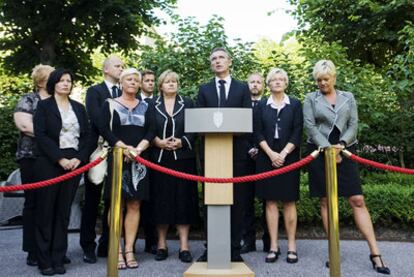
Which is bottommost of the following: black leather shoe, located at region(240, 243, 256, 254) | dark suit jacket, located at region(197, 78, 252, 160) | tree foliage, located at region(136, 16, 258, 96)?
black leather shoe, located at region(240, 243, 256, 254)

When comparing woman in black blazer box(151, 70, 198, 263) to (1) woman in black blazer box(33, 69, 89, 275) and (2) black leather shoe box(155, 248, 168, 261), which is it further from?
(1) woman in black blazer box(33, 69, 89, 275)

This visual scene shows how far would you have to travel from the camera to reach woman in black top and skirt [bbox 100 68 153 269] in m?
5.13

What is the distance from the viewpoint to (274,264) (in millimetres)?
5289

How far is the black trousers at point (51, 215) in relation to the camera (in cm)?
495

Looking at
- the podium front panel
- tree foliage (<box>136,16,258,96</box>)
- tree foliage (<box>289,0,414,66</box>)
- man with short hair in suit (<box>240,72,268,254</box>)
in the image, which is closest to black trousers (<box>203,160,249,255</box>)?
man with short hair in suit (<box>240,72,268,254</box>)

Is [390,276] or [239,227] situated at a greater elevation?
[239,227]

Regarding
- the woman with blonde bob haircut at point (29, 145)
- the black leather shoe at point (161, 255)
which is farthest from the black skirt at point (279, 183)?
the woman with blonde bob haircut at point (29, 145)

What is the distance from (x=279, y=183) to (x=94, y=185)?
76.8 inches

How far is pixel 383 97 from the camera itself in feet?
32.1

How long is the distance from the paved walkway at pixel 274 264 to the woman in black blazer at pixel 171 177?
1.23ft

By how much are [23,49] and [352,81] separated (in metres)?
9.01

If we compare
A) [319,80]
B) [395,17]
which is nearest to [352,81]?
[319,80]

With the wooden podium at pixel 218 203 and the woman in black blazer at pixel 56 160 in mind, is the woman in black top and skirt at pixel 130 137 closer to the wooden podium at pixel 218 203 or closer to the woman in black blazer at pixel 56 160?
the woman in black blazer at pixel 56 160

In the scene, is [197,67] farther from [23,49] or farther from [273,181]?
[23,49]
